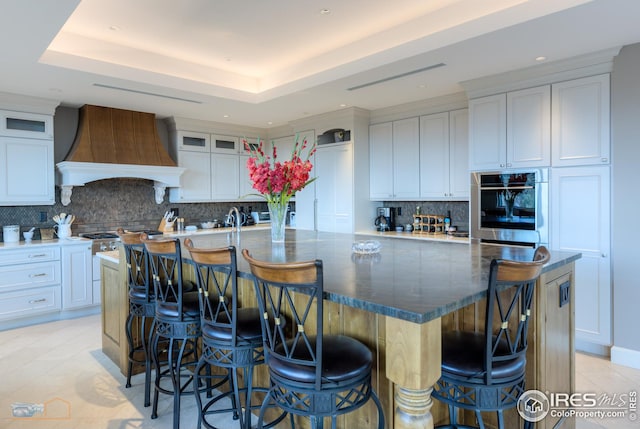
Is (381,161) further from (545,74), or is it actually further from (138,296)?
(138,296)

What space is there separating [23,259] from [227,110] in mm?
2846

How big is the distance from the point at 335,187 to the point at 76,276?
333cm

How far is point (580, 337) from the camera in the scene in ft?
11.1

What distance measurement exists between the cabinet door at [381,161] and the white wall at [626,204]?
97.9 inches

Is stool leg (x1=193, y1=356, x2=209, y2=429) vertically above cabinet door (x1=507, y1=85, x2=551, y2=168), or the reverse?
cabinet door (x1=507, y1=85, x2=551, y2=168)

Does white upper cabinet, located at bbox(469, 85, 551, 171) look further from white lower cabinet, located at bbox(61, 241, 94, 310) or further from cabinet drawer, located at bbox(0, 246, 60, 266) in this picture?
cabinet drawer, located at bbox(0, 246, 60, 266)

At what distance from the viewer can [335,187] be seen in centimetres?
550

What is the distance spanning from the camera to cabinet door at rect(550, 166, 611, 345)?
127 inches

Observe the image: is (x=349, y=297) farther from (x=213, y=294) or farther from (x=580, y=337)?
(x=580, y=337)

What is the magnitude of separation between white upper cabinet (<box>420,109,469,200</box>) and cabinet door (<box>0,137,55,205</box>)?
14.5 ft

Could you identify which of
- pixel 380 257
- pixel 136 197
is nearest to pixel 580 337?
pixel 380 257

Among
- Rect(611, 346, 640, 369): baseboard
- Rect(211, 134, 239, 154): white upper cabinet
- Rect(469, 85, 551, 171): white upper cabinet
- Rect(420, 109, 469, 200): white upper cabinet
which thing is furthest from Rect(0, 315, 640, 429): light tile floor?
Rect(211, 134, 239, 154): white upper cabinet

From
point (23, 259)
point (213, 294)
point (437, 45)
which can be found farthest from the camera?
point (23, 259)

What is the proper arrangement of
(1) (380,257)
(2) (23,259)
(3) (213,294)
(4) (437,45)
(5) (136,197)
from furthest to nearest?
1. (5) (136,197)
2. (2) (23,259)
3. (4) (437,45)
4. (3) (213,294)
5. (1) (380,257)
